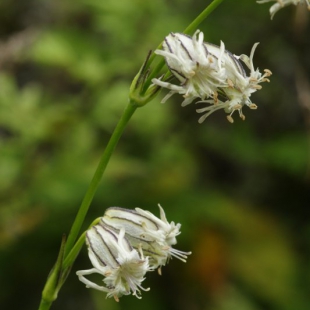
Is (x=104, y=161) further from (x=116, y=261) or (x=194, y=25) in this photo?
(x=194, y=25)

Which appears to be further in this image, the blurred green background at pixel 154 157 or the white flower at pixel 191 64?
the blurred green background at pixel 154 157

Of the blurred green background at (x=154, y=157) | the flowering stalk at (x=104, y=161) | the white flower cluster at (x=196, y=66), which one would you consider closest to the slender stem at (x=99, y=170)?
the flowering stalk at (x=104, y=161)

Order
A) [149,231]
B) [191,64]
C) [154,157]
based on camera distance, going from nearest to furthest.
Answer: [191,64] → [149,231] → [154,157]

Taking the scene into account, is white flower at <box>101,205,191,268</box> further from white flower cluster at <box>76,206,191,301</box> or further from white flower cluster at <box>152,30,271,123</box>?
white flower cluster at <box>152,30,271,123</box>

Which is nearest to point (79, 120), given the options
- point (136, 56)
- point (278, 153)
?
point (136, 56)

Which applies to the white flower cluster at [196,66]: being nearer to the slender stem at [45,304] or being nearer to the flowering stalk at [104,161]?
the flowering stalk at [104,161]

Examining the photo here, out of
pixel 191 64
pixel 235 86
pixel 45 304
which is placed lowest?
pixel 45 304

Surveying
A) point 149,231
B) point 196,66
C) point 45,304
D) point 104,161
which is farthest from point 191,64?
point 45,304

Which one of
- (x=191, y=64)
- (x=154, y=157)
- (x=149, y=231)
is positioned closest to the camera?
(x=191, y=64)
